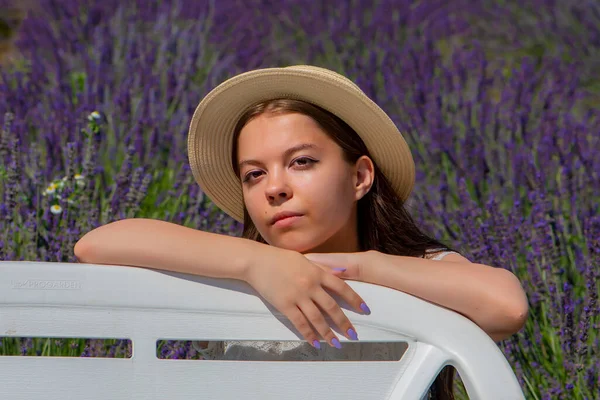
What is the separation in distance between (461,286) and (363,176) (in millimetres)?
580

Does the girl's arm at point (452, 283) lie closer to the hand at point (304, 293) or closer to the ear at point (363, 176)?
the hand at point (304, 293)

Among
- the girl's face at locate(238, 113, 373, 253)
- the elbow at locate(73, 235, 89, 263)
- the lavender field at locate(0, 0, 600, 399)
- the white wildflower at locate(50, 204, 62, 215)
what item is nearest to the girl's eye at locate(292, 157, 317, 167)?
the girl's face at locate(238, 113, 373, 253)

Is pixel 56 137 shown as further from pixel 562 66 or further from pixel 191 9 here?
pixel 562 66

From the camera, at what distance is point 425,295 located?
1.43 meters

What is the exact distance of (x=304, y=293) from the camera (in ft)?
4.50

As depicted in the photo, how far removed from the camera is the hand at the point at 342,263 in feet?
4.84

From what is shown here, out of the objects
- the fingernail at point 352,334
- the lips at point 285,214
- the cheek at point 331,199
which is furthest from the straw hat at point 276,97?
the fingernail at point 352,334

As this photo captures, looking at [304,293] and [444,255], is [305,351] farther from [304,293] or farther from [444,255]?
[304,293]

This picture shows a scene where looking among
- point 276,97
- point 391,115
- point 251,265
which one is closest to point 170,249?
point 251,265

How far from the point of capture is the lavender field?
8.32 feet

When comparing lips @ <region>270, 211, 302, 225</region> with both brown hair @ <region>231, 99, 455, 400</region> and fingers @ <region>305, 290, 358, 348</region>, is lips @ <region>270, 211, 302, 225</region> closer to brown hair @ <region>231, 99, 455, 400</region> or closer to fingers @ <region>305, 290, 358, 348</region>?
brown hair @ <region>231, 99, 455, 400</region>

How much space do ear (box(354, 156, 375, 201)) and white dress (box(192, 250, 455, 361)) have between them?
20cm

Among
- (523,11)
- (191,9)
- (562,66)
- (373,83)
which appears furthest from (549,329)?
(523,11)

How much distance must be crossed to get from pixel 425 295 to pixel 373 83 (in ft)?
10.3
